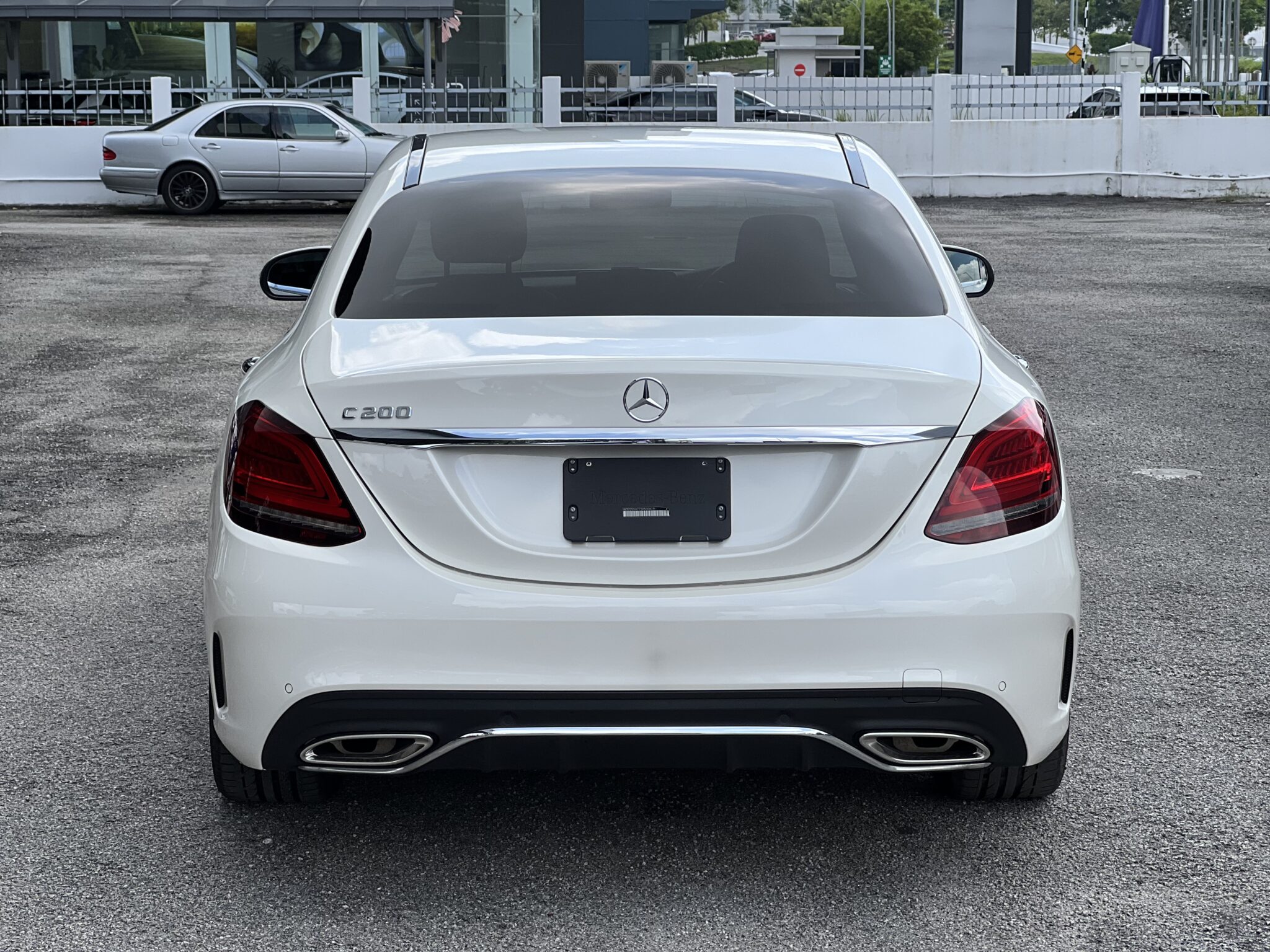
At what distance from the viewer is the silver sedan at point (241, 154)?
21578 millimetres

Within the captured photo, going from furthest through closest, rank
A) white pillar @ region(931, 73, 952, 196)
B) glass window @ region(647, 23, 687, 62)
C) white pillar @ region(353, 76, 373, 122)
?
glass window @ region(647, 23, 687, 62) < white pillar @ region(353, 76, 373, 122) < white pillar @ region(931, 73, 952, 196)

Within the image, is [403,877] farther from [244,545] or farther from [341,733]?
[244,545]

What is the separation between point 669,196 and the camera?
4008 mm

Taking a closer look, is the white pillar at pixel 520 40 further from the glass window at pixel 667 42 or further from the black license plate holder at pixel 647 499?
the black license plate holder at pixel 647 499

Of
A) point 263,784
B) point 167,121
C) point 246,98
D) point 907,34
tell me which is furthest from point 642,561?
→ point 907,34

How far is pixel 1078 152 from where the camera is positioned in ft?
80.9

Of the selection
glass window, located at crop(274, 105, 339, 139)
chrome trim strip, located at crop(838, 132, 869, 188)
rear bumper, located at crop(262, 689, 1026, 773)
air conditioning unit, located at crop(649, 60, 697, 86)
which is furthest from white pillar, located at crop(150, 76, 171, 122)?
rear bumper, located at crop(262, 689, 1026, 773)

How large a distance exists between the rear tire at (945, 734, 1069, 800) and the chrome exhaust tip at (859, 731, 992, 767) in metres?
0.39

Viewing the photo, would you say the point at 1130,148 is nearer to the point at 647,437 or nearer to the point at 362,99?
the point at 362,99

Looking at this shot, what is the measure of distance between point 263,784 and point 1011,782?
1.65 meters

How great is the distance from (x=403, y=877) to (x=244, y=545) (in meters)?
0.78

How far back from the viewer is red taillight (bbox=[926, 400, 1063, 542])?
3109 mm

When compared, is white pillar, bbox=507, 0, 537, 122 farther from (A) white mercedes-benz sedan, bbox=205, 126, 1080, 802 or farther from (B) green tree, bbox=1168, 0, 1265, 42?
(B) green tree, bbox=1168, 0, 1265, 42

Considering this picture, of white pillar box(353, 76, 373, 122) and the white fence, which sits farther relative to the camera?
white pillar box(353, 76, 373, 122)
